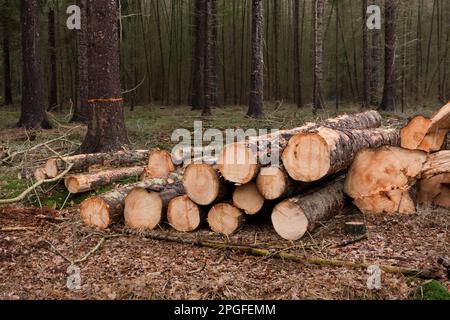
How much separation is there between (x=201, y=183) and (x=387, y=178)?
2.00 m

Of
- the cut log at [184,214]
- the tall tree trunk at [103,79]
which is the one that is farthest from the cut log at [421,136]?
the tall tree trunk at [103,79]

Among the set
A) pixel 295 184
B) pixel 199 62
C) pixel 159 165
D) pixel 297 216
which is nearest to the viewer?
pixel 297 216

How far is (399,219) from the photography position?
4.83 m

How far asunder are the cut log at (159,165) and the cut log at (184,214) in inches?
60.0

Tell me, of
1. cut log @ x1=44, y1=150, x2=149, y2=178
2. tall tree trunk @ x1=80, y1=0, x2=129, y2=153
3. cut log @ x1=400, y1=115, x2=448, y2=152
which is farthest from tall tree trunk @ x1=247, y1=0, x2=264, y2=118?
cut log @ x1=400, y1=115, x2=448, y2=152

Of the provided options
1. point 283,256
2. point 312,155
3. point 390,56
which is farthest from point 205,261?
point 390,56

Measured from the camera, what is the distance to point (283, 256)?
13.2ft

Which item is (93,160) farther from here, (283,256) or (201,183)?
(283,256)

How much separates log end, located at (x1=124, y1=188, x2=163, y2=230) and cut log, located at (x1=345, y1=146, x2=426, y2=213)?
216cm

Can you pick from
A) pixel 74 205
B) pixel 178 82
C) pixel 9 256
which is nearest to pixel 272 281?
pixel 9 256

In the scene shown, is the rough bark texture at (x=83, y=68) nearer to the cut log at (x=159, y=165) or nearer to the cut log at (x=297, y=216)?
the cut log at (x=159, y=165)

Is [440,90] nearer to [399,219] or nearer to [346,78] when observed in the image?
[346,78]
